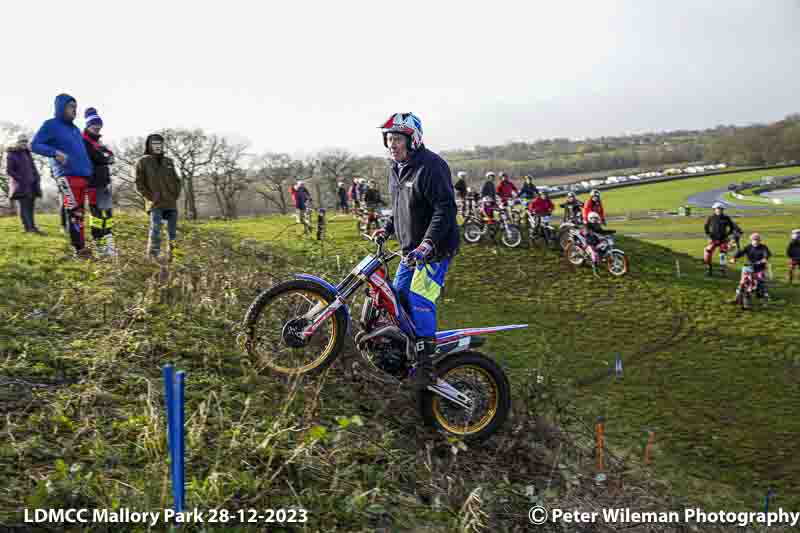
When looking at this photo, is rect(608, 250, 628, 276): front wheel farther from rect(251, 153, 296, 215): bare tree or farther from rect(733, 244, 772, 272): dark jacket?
rect(251, 153, 296, 215): bare tree

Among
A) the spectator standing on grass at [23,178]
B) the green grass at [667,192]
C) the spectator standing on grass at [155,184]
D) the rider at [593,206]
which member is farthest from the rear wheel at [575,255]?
the green grass at [667,192]

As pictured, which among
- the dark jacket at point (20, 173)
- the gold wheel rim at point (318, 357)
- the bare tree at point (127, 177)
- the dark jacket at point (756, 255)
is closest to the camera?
the gold wheel rim at point (318, 357)

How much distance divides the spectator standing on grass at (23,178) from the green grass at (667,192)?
6370cm

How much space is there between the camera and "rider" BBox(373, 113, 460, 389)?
4395 millimetres

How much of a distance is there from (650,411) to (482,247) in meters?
10.4

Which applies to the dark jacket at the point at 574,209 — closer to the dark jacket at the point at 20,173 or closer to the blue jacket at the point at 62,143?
the blue jacket at the point at 62,143

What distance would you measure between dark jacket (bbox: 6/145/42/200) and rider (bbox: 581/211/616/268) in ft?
47.6

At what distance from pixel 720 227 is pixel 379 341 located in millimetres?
17324

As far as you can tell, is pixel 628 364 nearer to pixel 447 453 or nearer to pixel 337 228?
pixel 447 453

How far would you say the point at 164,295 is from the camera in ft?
19.9

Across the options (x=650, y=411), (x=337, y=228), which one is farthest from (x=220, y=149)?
(x=650, y=411)

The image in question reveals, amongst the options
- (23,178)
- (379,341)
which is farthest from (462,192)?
(379,341)

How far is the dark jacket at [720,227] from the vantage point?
18.0m

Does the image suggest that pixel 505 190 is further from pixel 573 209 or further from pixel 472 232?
pixel 573 209
